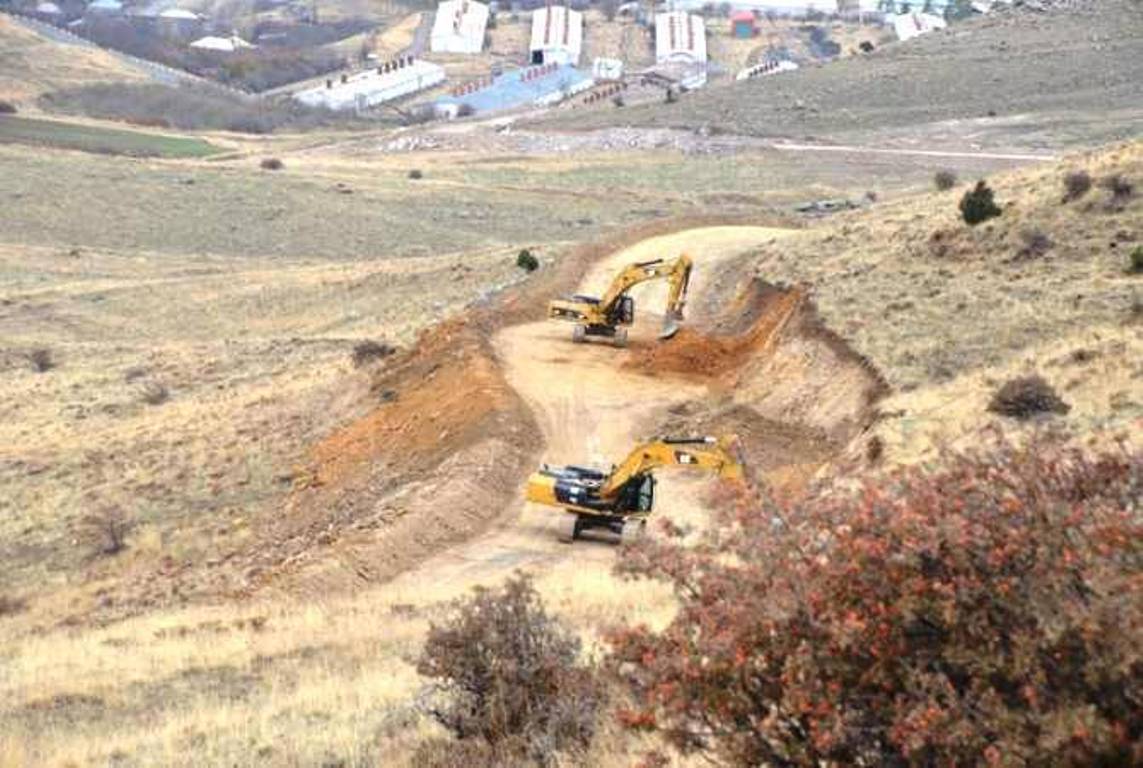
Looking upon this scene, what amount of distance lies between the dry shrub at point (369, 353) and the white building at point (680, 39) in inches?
4420

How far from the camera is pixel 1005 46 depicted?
357ft

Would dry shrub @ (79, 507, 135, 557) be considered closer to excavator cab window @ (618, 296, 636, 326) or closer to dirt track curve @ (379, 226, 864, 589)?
dirt track curve @ (379, 226, 864, 589)

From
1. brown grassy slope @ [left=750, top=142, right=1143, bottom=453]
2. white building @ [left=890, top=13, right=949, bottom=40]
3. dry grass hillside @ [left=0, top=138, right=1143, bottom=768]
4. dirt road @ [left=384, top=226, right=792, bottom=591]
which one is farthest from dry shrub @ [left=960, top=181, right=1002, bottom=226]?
white building @ [left=890, top=13, right=949, bottom=40]

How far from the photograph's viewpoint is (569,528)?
21.0m

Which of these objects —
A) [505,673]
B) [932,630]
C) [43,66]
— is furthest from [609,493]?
[43,66]

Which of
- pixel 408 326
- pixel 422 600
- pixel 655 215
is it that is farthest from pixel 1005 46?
pixel 422 600

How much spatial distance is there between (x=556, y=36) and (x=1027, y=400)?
14137cm

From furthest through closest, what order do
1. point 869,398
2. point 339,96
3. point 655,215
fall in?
point 339,96 < point 655,215 < point 869,398

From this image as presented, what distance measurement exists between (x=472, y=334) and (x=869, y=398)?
10625 mm

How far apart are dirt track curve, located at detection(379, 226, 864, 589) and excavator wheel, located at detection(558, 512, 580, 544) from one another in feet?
0.45

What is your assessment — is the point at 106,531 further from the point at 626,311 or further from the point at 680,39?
the point at 680,39

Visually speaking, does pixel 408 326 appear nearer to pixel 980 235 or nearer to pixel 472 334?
pixel 472 334

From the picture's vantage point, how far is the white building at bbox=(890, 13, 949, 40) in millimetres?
153350

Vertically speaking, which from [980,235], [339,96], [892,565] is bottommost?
[339,96]
